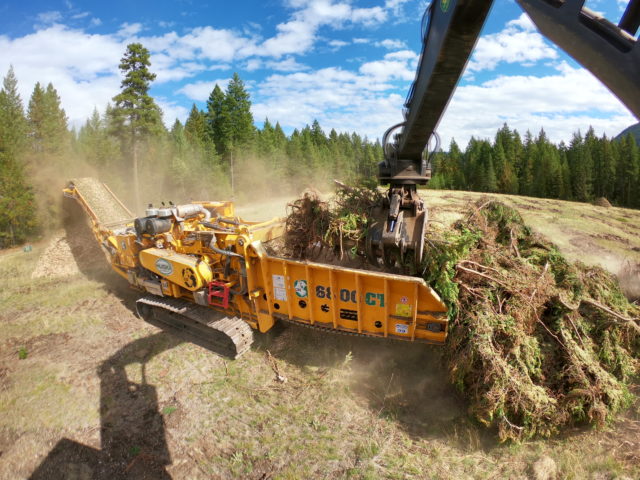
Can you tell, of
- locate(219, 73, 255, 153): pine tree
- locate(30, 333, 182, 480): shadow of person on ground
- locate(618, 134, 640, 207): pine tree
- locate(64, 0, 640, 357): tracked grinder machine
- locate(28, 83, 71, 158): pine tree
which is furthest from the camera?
locate(618, 134, 640, 207): pine tree

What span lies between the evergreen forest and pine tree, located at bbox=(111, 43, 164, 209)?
0.06 meters

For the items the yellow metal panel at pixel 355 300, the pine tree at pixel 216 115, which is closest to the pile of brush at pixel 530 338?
the yellow metal panel at pixel 355 300

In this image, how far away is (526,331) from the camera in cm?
475

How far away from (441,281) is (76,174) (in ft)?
67.5

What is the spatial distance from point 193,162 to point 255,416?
27287 mm

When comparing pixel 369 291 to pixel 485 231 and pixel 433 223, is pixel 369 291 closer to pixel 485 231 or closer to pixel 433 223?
pixel 433 223

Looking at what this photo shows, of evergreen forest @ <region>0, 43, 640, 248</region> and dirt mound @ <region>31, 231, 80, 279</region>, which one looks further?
evergreen forest @ <region>0, 43, 640, 248</region>

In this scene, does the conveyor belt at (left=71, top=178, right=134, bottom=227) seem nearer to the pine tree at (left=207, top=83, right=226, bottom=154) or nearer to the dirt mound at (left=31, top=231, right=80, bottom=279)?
the dirt mound at (left=31, top=231, right=80, bottom=279)

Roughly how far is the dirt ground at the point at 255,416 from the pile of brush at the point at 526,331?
0.42 metres

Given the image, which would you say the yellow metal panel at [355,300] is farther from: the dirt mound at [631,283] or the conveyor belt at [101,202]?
the conveyor belt at [101,202]

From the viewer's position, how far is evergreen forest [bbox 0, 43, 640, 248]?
19.9 meters

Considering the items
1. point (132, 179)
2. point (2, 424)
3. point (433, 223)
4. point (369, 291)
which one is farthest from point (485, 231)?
point (132, 179)

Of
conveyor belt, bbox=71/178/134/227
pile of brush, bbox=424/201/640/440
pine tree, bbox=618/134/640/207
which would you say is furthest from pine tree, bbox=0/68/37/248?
pine tree, bbox=618/134/640/207

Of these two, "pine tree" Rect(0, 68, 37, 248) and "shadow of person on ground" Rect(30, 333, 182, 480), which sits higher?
"pine tree" Rect(0, 68, 37, 248)
